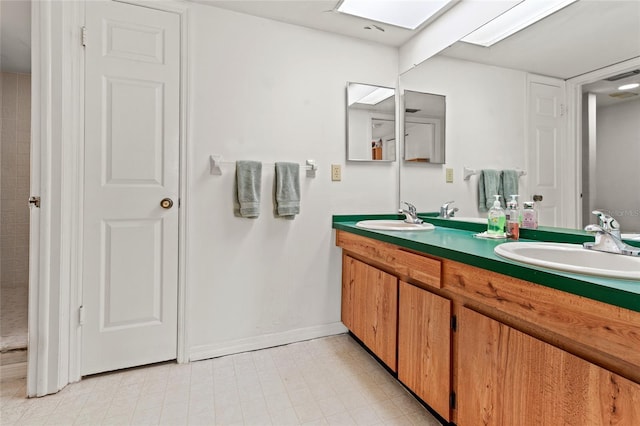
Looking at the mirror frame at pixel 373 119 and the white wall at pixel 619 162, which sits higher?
the mirror frame at pixel 373 119

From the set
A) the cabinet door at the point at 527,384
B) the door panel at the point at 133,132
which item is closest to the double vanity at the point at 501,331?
the cabinet door at the point at 527,384

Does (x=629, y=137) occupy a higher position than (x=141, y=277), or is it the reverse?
(x=629, y=137)

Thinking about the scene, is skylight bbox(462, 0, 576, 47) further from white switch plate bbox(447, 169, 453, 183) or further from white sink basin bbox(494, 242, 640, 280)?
white sink basin bbox(494, 242, 640, 280)

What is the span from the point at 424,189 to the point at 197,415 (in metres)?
1.82

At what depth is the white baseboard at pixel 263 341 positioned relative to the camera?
6.16ft

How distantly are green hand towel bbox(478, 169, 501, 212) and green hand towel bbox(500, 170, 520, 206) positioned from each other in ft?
0.10

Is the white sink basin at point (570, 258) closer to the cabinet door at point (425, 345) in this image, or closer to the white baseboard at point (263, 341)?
the cabinet door at point (425, 345)

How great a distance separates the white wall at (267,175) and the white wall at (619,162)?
129cm

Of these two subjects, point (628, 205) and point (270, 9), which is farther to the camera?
point (270, 9)

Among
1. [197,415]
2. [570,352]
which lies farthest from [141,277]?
[570,352]

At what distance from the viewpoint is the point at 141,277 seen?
5.75ft

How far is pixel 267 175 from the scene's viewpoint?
199cm

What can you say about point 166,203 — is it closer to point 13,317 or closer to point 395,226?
point 395,226

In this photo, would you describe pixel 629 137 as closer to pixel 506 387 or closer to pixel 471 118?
pixel 471 118
